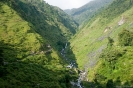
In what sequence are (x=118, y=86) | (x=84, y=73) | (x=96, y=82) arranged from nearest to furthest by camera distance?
(x=118, y=86) → (x=96, y=82) → (x=84, y=73)

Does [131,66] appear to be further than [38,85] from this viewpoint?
Yes

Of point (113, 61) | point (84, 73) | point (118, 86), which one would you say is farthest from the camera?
point (84, 73)

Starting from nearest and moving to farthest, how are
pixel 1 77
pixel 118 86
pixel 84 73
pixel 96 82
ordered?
pixel 1 77
pixel 118 86
pixel 96 82
pixel 84 73

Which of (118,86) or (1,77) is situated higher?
(1,77)

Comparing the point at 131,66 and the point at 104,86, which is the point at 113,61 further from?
the point at 104,86

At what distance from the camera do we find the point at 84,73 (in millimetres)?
183500

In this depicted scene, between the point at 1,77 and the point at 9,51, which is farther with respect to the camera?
the point at 9,51

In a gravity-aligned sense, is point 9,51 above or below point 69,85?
above

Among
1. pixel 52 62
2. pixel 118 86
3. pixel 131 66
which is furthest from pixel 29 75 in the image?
pixel 131 66

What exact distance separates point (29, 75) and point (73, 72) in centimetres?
4360

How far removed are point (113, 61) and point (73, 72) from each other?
30461mm

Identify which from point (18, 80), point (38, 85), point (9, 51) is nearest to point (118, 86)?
point (38, 85)

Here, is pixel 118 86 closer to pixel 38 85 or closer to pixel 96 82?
pixel 96 82

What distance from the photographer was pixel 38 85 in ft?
449
